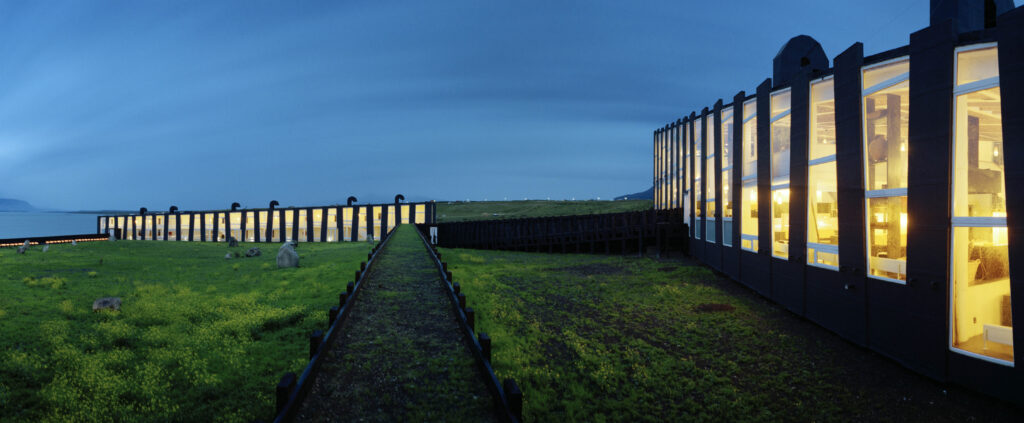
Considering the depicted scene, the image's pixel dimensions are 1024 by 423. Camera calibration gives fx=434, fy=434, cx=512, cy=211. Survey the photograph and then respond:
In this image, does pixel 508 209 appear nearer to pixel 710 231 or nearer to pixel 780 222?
pixel 710 231

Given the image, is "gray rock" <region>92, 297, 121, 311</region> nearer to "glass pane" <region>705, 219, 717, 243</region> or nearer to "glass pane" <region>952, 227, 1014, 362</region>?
"glass pane" <region>952, 227, 1014, 362</region>

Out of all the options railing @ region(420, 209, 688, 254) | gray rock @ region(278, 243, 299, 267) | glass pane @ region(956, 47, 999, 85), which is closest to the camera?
glass pane @ region(956, 47, 999, 85)

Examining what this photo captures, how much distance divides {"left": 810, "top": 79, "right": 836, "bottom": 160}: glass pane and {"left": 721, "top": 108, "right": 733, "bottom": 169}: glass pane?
7.80m

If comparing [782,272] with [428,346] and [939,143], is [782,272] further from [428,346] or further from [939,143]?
[428,346]

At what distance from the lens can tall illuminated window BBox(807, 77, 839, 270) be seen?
511 inches

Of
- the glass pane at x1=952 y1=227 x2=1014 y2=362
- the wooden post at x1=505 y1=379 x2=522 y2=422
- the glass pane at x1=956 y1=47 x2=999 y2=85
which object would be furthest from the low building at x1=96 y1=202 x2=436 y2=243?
the glass pane at x1=956 y1=47 x2=999 y2=85

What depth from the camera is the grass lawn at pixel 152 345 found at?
7.07m

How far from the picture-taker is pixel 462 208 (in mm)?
100062

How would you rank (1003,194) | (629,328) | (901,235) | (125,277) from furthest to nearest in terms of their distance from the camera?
1. (125,277)
2. (629,328)
3. (901,235)
4. (1003,194)

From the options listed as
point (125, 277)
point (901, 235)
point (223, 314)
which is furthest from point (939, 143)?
point (125, 277)

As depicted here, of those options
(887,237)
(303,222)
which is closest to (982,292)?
(887,237)

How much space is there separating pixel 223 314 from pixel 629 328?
→ 11.7m

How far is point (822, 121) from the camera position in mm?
13703

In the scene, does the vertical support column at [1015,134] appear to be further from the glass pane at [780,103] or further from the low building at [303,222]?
the low building at [303,222]
